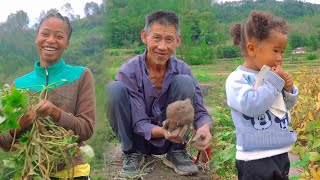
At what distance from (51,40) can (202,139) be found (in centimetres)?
98

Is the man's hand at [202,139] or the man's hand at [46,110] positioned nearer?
the man's hand at [46,110]

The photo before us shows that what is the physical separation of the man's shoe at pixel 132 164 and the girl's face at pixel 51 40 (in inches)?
37.8

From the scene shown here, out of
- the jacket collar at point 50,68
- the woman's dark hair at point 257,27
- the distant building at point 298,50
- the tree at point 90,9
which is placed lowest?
the distant building at point 298,50

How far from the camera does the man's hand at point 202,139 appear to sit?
2.48 m

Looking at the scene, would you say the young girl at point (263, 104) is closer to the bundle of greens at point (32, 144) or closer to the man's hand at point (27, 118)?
the bundle of greens at point (32, 144)

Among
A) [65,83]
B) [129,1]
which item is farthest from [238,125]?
[129,1]

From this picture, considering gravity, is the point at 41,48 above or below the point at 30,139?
above

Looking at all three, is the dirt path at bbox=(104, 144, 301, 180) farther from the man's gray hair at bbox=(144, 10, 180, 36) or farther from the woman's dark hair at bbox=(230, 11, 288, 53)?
the woman's dark hair at bbox=(230, 11, 288, 53)

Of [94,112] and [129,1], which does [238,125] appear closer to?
[94,112]

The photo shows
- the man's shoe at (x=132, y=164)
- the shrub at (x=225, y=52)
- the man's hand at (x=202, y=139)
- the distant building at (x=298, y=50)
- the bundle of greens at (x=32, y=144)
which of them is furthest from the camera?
the distant building at (x=298, y=50)

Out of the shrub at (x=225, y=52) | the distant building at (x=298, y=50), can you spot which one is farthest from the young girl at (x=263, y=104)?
the distant building at (x=298, y=50)

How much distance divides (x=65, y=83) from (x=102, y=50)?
1.50 feet

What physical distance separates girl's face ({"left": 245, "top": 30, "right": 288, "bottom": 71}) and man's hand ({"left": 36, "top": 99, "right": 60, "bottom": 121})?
894 millimetres

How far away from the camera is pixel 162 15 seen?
283cm
